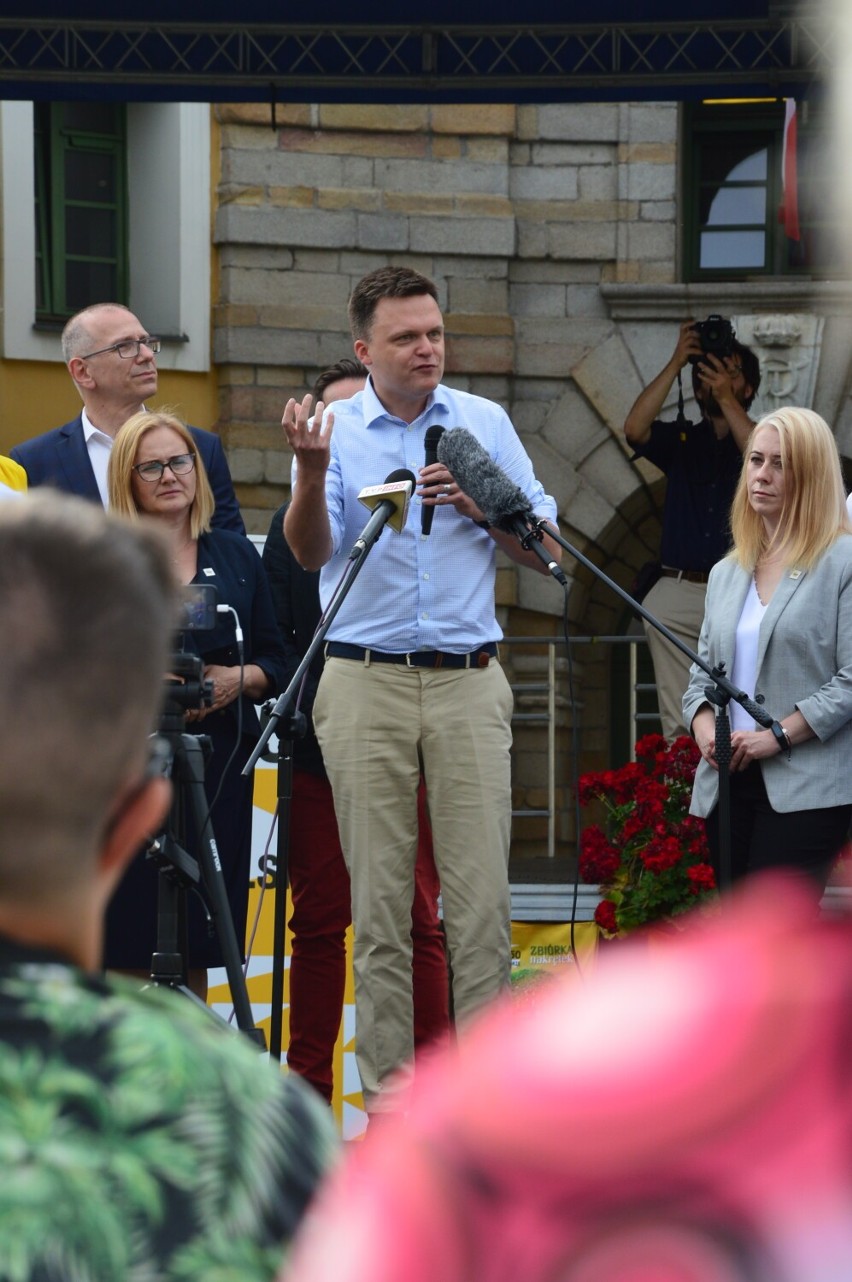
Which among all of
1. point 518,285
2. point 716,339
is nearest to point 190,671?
point 716,339

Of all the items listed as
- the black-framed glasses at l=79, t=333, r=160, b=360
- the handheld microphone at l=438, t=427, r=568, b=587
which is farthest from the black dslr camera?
the handheld microphone at l=438, t=427, r=568, b=587

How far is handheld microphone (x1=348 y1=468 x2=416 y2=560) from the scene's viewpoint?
165 inches

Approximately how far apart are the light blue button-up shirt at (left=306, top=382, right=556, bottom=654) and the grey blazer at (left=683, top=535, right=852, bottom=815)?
0.73 metres

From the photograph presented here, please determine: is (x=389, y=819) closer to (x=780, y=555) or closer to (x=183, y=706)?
(x=183, y=706)

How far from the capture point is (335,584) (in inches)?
178

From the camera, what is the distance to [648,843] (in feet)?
18.8

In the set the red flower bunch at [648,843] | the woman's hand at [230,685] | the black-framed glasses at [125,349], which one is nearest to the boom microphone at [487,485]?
the woman's hand at [230,685]

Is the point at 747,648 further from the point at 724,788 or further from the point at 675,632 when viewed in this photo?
the point at 675,632

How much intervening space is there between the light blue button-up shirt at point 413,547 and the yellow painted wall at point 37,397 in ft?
21.7

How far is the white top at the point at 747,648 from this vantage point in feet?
16.1

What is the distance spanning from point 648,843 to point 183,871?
2.23 m

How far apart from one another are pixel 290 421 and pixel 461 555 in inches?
23.3

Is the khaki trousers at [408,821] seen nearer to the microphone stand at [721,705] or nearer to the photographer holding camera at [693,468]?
the microphone stand at [721,705]

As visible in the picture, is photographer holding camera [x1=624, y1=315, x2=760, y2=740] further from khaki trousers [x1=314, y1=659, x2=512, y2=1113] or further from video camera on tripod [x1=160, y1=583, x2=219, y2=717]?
video camera on tripod [x1=160, y1=583, x2=219, y2=717]
